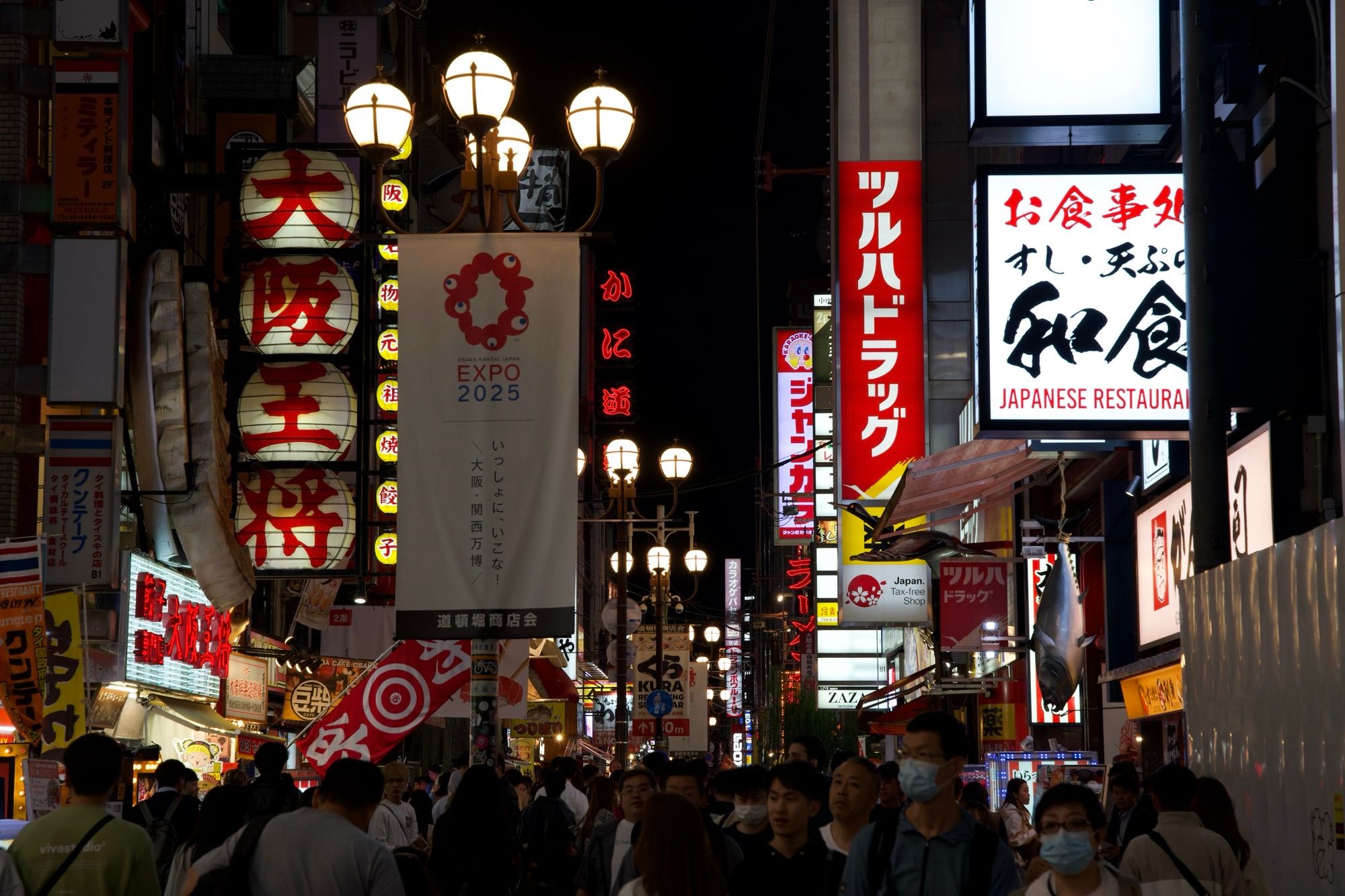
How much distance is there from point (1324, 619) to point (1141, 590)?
11.3 meters

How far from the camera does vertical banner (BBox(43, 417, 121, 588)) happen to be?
21734mm

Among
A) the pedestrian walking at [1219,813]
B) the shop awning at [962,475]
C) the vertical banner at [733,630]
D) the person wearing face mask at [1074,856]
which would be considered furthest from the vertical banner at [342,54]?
the vertical banner at [733,630]

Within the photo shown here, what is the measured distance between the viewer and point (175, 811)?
11844 millimetres

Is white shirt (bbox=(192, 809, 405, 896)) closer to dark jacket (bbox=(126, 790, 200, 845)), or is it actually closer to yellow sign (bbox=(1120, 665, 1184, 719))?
dark jacket (bbox=(126, 790, 200, 845))

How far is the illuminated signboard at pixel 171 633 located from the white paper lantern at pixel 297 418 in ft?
9.61

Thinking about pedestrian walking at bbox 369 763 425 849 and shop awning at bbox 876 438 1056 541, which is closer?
pedestrian walking at bbox 369 763 425 849

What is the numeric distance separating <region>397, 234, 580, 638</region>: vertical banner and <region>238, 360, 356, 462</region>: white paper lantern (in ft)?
33.0

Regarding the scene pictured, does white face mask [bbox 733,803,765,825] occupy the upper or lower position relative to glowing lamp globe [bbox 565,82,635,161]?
lower

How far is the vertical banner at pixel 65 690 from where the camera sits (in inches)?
779

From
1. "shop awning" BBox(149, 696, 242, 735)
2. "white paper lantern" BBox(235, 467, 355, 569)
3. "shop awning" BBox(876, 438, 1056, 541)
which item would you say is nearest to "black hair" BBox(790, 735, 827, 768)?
"shop awning" BBox(876, 438, 1056, 541)

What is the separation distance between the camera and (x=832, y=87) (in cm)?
3092

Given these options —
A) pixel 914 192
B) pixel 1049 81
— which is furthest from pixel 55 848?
pixel 914 192

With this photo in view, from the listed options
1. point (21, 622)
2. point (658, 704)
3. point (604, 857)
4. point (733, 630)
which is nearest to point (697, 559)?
point (658, 704)

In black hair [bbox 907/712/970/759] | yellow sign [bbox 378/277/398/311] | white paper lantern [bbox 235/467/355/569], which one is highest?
yellow sign [bbox 378/277/398/311]
